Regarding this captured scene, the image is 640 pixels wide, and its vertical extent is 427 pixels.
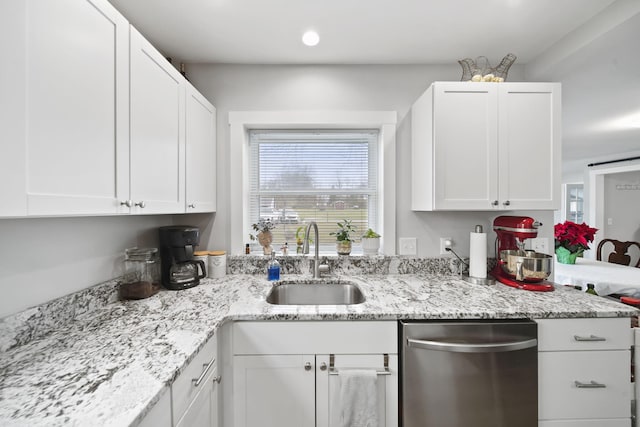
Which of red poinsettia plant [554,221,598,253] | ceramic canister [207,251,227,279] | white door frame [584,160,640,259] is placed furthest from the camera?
white door frame [584,160,640,259]

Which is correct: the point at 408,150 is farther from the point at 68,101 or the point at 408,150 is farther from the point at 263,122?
the point at 68,101

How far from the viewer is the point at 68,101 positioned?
86cm

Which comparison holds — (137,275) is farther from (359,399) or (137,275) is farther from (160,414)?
(359,399)

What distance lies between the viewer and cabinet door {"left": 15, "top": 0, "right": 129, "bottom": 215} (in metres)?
0.75

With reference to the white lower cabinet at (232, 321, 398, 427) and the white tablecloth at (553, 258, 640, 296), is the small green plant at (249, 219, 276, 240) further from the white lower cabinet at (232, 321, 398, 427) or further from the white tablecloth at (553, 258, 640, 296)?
the white tablecloth at (553, 258, 640, 296)

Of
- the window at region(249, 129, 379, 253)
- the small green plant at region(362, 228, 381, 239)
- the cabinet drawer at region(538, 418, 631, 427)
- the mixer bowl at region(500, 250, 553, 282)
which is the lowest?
the cabinet drawer at region(538, 418, 631, 427)

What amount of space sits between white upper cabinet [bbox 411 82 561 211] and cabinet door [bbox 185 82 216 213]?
57.5 inches

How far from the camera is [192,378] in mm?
1019

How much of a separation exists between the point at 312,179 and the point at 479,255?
1310 millimetres

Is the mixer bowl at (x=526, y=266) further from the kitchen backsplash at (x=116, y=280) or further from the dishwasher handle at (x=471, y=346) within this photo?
the dishwasher handle at (x=471, y=346)

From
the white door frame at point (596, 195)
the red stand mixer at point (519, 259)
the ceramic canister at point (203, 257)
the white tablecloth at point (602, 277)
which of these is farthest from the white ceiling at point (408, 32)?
the white door frame at point (596, 195)

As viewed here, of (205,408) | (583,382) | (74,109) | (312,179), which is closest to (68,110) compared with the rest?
(74,109)

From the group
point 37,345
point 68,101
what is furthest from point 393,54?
point 37,345

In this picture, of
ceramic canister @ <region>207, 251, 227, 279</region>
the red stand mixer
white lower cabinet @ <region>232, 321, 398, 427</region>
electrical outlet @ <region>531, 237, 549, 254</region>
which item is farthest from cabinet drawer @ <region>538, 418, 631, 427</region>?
ceramic canister @ <region>207, 251, 227, 279</region>
